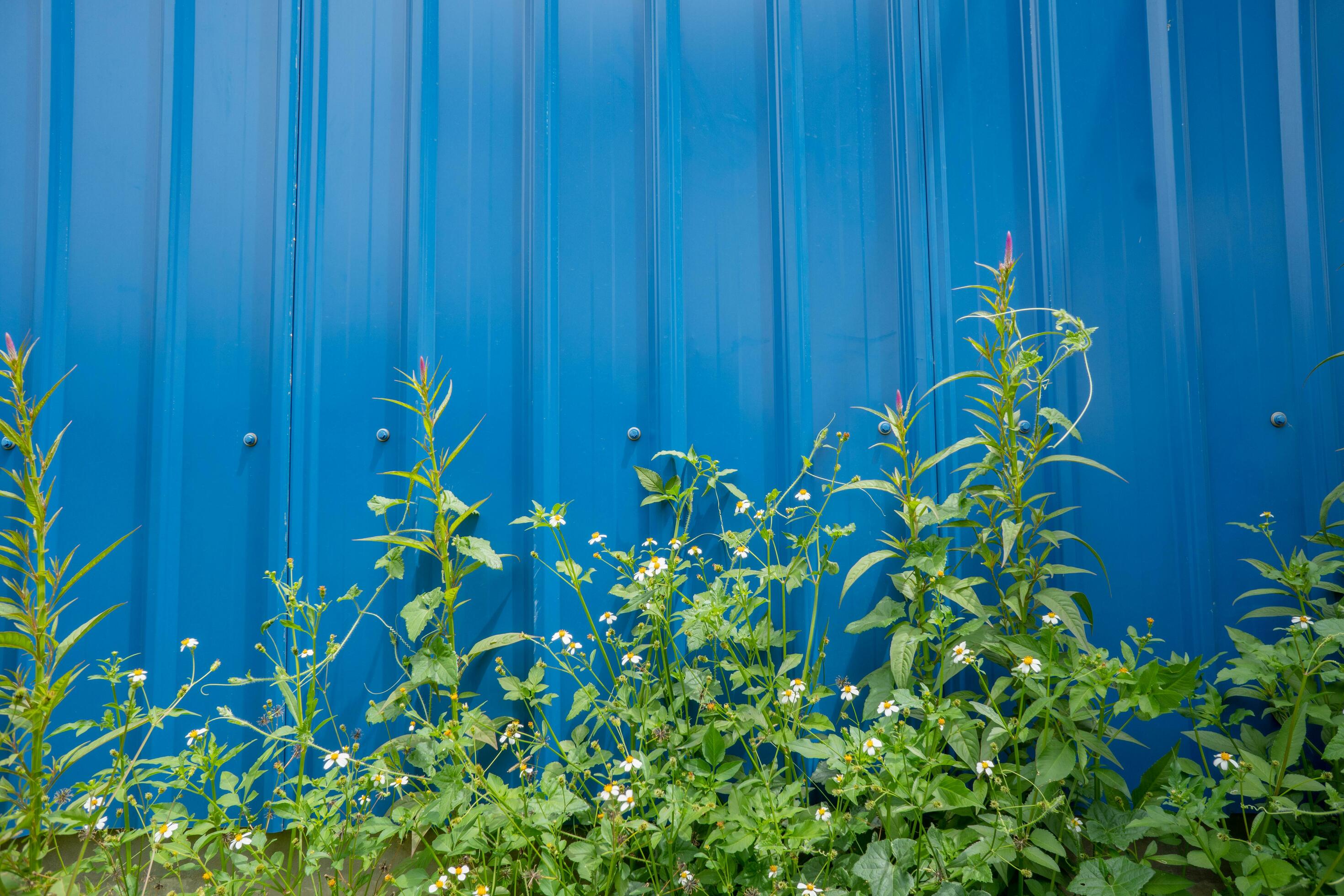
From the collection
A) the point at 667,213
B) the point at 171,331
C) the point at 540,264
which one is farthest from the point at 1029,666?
the point at 171,331

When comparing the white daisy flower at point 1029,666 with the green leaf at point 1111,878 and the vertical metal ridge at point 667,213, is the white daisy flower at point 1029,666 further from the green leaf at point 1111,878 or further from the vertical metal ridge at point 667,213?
the vertical metal ridge at point 667,213

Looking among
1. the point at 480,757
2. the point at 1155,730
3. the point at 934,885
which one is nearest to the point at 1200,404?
the point at 1155,730

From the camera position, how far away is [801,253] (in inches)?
79.2

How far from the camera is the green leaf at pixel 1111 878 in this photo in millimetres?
1403

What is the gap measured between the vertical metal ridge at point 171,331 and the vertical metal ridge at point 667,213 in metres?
1.34

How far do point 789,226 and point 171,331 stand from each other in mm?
1789

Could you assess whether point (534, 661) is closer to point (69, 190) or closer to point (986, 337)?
point (986, 337)

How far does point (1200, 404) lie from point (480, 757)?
87.1 inches

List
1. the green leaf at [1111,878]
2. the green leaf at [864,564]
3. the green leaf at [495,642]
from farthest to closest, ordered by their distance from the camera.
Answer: the green leaf at [495,642] < the green leaf at [864,564] < the green leaf at [1111,878]

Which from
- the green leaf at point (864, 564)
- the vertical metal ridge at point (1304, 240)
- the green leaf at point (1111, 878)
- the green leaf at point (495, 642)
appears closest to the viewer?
the green leaf at point (1111, 878)

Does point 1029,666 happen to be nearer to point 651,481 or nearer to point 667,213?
point 651,481

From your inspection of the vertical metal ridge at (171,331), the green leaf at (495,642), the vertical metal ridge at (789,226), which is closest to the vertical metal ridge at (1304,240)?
the vertical metal ridge at (789,226)

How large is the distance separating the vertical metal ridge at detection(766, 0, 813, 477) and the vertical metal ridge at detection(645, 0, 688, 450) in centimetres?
28

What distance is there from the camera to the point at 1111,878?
4.69ft
